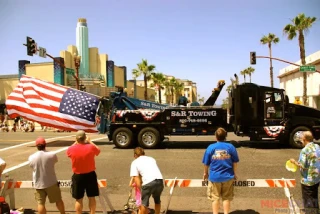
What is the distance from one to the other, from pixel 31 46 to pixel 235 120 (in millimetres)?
15356

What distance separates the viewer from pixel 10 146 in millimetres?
16016

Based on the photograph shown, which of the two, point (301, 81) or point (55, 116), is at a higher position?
point (301, 81)

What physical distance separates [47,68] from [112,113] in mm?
25069

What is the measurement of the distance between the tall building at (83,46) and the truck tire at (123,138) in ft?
88.5

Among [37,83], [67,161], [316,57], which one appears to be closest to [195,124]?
[67,161]

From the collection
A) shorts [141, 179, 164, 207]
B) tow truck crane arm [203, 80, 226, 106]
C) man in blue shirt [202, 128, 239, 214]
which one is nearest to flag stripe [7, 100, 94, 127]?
tow truck crane arm [203, 80, 226, 106]

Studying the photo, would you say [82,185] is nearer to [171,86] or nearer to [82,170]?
[82,170]

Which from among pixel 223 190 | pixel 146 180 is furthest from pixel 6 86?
pixel 223 190

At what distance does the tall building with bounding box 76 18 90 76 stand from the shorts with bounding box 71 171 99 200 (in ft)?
117

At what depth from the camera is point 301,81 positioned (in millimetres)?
39750

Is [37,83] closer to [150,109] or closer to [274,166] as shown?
[150,109]

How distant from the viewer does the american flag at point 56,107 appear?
15203mm

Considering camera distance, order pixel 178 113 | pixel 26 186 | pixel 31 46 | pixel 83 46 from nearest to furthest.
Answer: pixel 26 186 → pixel 178 113 → pixel 31 46 → pixel 83 46

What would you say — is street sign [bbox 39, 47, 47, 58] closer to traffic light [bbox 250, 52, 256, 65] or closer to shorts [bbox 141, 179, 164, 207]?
traffic light [bbox 250, 52, 256, 65]
